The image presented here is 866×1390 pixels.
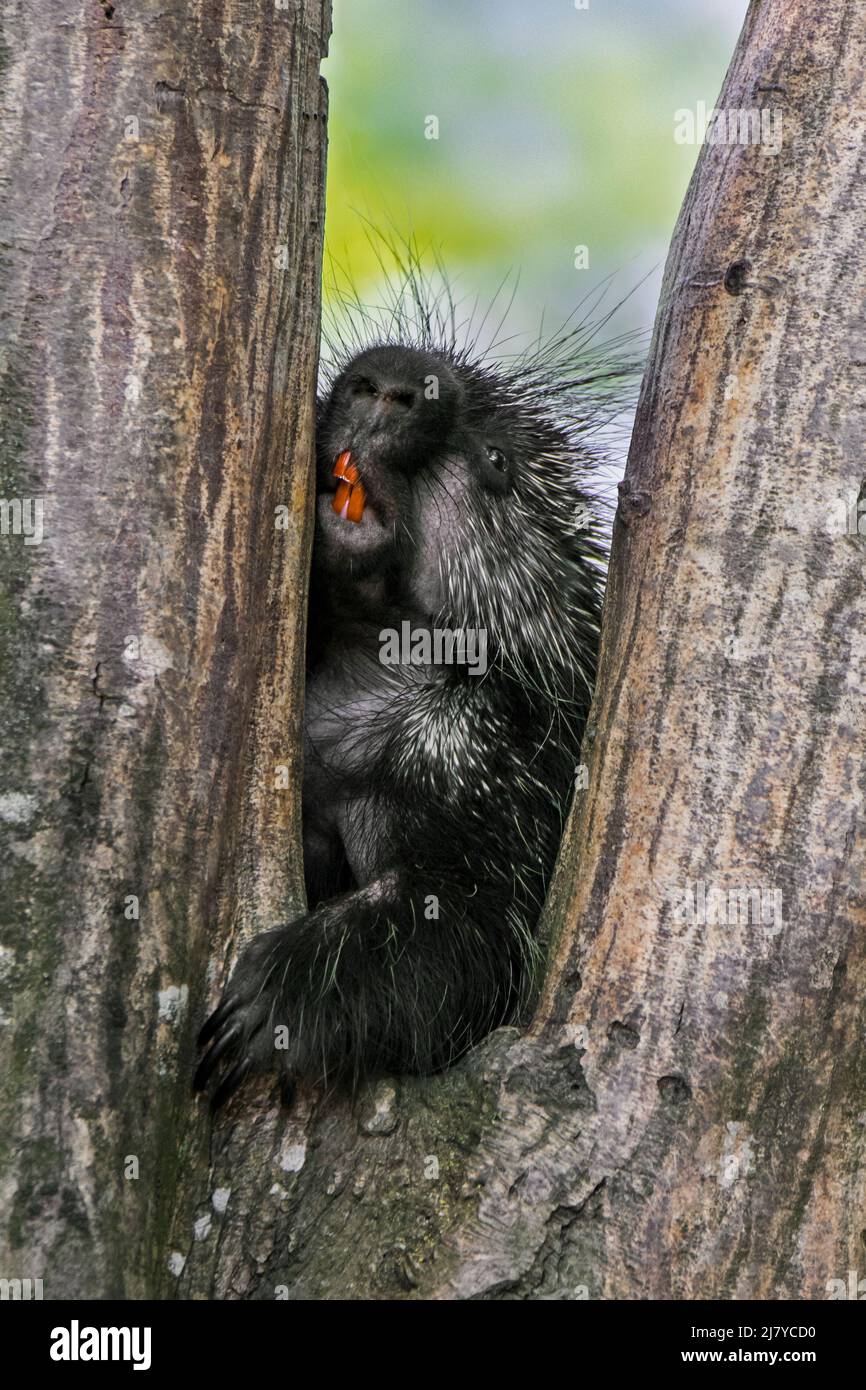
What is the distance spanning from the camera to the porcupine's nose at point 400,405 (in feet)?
8.34

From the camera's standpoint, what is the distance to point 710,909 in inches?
66.1

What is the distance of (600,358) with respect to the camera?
10.1 ft

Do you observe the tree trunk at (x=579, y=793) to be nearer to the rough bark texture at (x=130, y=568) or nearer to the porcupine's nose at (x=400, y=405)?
the rough bark texture at (x=130, y=568)

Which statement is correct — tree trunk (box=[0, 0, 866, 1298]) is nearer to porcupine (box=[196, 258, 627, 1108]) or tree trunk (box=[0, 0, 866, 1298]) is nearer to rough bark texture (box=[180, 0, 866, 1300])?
rough bark texture (box=[180, 0, 866, 1300])

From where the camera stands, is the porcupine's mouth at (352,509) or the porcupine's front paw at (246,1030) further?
the porcupine's mouth at (352,509)

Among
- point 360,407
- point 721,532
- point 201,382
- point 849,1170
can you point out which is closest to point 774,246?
point 721,532

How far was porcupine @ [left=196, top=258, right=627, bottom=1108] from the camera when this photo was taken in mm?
2277

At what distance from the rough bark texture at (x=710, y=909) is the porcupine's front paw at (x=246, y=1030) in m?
0.07

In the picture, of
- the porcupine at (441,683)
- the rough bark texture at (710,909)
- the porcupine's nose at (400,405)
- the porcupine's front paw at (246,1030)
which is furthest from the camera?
the porcupine's nose at (400,405)

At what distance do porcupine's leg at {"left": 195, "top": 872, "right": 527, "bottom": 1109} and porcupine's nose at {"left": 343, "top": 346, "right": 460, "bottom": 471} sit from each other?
0.82 meters

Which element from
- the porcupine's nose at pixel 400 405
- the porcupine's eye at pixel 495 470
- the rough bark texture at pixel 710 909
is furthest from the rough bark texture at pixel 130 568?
the porcupine's eye at pixel 495 470

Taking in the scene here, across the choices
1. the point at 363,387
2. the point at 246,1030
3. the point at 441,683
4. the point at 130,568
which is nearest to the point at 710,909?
the point at 246,1030

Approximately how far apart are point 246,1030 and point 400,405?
1.26 meters

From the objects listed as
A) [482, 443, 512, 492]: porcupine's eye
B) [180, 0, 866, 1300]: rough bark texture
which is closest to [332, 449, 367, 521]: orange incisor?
[482, 443, 512, 492]: porcupine's eye
